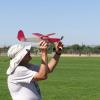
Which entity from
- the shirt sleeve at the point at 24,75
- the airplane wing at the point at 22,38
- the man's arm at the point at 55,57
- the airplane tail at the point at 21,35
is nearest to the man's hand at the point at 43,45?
the airplane wing at the point at 22,38

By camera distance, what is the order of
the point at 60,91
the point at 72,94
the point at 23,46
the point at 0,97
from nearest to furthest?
the point at 23,46, the point at 0,97, the point at 72,94, the point at 60,91

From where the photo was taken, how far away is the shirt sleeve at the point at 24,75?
6.27 metres

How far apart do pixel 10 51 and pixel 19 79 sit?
1.26ft

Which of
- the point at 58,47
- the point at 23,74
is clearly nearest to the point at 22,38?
the point at 23,74

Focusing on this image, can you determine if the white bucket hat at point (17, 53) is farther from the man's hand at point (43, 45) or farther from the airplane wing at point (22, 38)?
the airplane wing at point (22, 38)

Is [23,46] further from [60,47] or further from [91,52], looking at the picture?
[91,52]

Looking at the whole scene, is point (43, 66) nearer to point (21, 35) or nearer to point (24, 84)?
point (24, 84)

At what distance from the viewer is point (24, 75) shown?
632cm

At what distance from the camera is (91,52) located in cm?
13538

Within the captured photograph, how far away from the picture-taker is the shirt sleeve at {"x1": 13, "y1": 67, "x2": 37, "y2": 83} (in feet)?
20.6

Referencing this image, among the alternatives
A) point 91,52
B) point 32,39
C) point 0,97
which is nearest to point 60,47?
point 32,39

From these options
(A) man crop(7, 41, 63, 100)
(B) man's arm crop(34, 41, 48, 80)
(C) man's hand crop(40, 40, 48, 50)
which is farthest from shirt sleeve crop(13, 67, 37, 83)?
(C) man's hand crop(40, 40, 48, 50)

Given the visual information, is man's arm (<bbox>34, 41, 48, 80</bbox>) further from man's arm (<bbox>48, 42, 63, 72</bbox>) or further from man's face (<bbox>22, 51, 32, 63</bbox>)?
man's arm (<bbox>48, 42, 63, 72</bbox>)

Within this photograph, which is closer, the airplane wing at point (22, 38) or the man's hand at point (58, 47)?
the airplane wing at point (22, 38)
